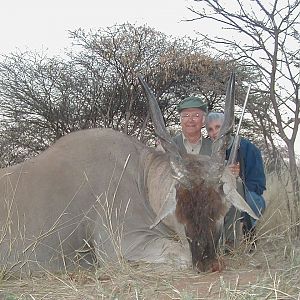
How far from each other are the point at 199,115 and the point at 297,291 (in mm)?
2105

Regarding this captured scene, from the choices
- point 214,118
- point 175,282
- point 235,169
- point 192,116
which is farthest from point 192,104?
point 175,282

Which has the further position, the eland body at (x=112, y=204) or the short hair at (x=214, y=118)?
the short hair at (x=214, y=118)

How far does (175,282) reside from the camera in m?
3.43

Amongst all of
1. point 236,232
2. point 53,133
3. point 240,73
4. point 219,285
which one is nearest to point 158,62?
point 53,133

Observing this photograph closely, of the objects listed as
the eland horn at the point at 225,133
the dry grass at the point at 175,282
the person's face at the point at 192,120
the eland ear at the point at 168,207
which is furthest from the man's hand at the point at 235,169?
the eland ear at the point at 168,207

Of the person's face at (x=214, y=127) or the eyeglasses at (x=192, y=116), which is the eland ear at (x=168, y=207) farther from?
the person's face at (x=214, y=127)

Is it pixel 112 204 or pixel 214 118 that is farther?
pixel 214 118

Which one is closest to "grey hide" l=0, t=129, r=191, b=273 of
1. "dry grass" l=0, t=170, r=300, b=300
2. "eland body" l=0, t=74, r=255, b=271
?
"eland body" l=0, t=74, r=255, b=271

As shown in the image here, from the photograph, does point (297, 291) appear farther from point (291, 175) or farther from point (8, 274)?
point (291, 175)

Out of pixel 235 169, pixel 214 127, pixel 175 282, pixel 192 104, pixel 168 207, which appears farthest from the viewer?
pixel 214 127

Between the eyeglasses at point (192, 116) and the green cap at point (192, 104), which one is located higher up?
the green cap at point (192, 104)

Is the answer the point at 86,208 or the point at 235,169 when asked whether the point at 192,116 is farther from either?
the point at 86,208

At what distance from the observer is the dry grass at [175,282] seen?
9.93 ft

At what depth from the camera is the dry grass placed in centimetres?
303
